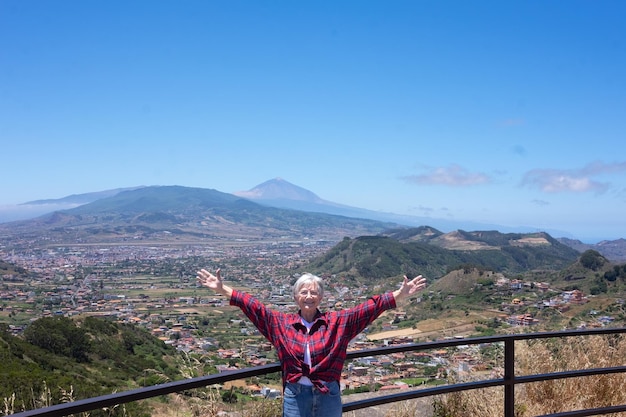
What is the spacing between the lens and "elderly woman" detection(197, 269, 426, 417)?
2652 mm

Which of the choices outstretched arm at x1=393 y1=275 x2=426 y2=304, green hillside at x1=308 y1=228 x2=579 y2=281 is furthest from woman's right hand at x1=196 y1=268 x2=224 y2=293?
green hillside at x1=308 y1=228 x2=579 y2=281

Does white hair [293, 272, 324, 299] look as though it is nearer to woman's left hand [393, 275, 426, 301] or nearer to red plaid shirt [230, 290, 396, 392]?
red plaid shirt [230, 290, 396, 392]

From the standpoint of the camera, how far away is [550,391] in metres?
4.71

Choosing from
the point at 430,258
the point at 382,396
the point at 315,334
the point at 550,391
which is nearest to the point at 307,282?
the point at 315,334

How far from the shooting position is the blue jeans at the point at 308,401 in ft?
8.70

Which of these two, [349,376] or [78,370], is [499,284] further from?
[349,376]

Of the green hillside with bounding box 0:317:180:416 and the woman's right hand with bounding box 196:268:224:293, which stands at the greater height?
the woman's right hand with bounding box 196:268:224:293

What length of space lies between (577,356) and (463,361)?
3.96 feet

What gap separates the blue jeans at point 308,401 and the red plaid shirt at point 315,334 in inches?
1.7

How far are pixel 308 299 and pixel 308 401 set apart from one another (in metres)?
0.48

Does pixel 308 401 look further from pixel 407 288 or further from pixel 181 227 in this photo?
pixel 181 227

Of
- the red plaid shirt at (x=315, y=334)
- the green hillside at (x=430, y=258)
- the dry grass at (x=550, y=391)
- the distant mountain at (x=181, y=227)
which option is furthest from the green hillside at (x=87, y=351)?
the distant mountain at (x=181, y=227)

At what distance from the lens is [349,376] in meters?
6.91

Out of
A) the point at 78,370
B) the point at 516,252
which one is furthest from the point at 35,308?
the point at 516,252
